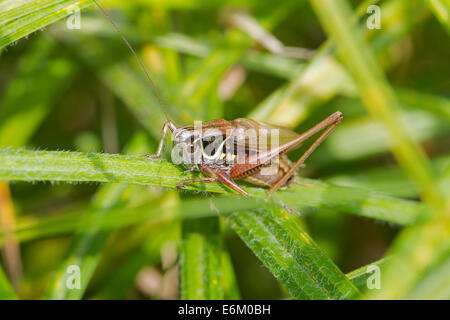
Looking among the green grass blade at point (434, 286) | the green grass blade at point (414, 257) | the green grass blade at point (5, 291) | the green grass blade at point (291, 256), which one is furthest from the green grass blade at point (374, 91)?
the green grass blade at point (5, 291)

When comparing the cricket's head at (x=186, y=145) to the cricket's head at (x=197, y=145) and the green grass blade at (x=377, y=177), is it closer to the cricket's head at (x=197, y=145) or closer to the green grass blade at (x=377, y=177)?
the cricket's head at (x=197, y=145)

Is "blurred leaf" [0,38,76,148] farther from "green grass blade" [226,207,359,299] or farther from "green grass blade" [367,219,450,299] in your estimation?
"green grass blade" [367,219,450,299]

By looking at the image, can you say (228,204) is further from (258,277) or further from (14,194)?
(14,194)

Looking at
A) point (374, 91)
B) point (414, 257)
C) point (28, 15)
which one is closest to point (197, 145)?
point (28, 15)

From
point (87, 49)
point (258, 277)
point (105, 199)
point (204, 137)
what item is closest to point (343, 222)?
point (258, 277)

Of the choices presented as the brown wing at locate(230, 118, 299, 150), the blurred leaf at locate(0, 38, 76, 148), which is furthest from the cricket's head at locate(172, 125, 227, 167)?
the blurred leaf at locate(0, 38, 76, 148)

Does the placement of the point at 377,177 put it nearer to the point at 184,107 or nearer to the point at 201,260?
the point at 184,107
